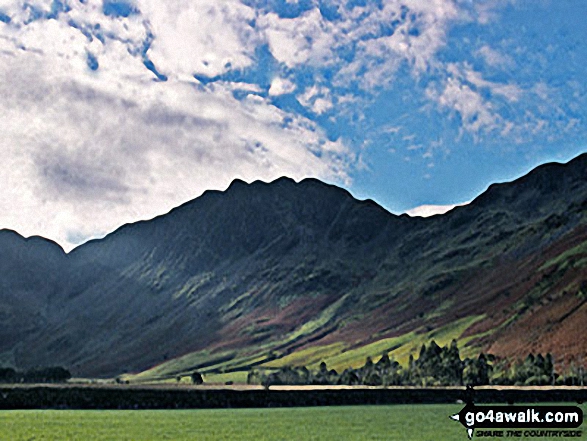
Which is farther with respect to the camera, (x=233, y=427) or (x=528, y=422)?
(x=233, y=427)

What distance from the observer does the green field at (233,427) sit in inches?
3821

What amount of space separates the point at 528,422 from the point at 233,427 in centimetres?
4219

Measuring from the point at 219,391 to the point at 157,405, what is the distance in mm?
15364

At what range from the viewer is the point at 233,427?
4518 inches

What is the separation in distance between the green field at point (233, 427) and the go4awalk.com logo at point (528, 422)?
14.1 feet

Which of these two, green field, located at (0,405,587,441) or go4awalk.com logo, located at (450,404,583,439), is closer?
go4awalk.com logo, located at (450,404,583,439)

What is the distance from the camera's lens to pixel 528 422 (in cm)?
9462

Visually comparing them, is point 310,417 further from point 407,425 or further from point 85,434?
point 85,434

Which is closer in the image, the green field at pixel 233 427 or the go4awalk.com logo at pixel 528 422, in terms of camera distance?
the go4awalk.com logo at pixel 528 422

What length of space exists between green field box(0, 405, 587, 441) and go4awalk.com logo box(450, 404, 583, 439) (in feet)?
14.1

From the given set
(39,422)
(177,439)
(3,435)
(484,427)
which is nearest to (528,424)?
(484,427)

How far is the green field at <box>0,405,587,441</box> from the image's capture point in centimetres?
9706

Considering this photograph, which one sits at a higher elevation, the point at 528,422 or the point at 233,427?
the point at 233,427

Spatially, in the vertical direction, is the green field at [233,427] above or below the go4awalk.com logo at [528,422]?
above
